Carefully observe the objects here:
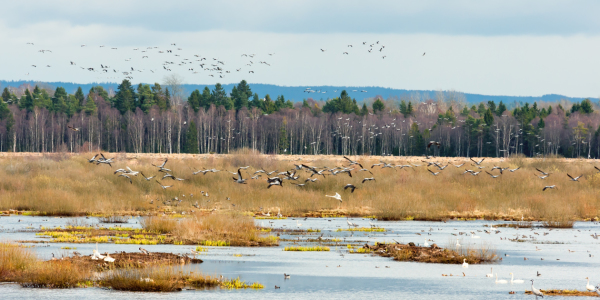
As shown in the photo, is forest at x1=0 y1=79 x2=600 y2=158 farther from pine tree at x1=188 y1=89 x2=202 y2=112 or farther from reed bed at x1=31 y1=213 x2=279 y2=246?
reed bed at x1=31 y1=213 x2=279 y2=246

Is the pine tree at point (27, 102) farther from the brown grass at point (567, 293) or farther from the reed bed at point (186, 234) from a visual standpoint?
the brown grass at point (567, 293)

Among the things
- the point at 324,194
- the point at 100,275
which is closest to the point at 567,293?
the point at 100,275

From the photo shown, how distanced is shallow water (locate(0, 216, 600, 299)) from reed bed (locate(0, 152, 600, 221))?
8541mm

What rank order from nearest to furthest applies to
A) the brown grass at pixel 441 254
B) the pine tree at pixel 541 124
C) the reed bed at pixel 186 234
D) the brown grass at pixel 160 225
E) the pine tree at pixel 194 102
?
the brown grass at pixel 441 254
the reed bed at pixel 186 234
the brown grass at pixel 160 225
the pine tree at pixel 541 124
the pine tree at pixel 194 102

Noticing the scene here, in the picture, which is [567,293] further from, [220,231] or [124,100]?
[124,100]

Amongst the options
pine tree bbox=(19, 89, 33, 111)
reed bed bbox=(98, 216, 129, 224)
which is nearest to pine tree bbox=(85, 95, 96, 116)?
pine tree bbox=(19, 89, 33, 111)

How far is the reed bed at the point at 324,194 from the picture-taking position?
50188 mm

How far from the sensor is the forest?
13512 cm

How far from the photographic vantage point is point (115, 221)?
4500 centimetres

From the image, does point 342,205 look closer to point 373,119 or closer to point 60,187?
point 60,187

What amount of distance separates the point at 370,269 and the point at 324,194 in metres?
Result: 28.0

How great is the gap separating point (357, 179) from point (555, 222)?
16.6 meters

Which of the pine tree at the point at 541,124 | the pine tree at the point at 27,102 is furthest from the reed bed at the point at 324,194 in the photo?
the pine tree at the point at 27,102

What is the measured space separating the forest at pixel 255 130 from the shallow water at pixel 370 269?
95.8 m
